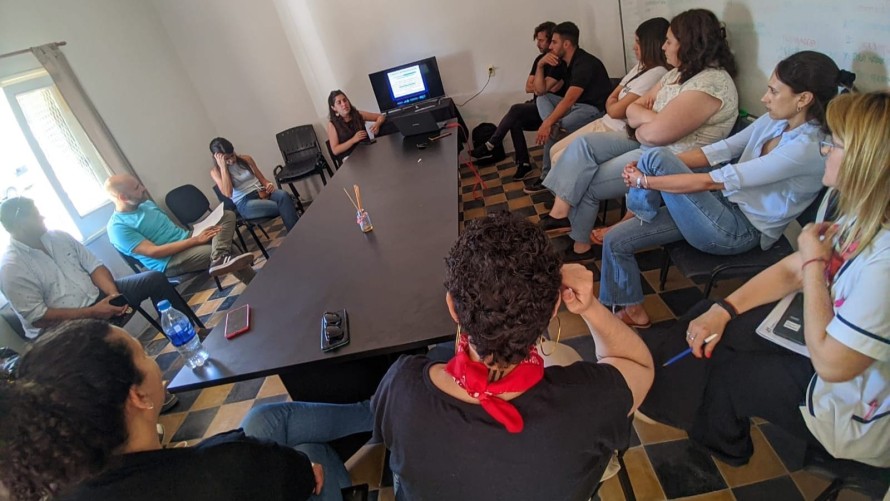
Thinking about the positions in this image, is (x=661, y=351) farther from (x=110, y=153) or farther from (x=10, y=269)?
(x=110, y=153)

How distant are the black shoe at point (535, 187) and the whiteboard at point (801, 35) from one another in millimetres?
1613

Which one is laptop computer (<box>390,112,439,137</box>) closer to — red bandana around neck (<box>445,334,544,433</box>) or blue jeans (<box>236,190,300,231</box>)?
blue jeans (<box>236,190,300,231</box>)

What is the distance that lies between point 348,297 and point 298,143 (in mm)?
3755

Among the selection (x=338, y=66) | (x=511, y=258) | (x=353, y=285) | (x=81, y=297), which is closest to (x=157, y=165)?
(x=81, y=297)

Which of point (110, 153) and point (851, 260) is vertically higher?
point (110, 153)

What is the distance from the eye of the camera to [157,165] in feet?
12.4

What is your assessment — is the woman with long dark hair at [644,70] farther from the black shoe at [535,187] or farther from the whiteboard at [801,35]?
the black shoe at [535,187]

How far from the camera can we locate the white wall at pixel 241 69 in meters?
4.25

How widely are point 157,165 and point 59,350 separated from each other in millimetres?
3670

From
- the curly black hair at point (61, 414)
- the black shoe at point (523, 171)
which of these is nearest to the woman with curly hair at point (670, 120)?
the black shoe at point (523, 171)

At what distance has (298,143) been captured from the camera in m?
4.74

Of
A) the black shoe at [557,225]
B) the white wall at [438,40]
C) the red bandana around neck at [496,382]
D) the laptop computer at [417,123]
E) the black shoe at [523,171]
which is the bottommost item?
the black shoe at [557,225]

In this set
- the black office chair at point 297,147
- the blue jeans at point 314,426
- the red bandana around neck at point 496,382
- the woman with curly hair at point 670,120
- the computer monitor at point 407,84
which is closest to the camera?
the red bandana around neck at point 496,382

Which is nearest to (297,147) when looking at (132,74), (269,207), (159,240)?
(269,207)
